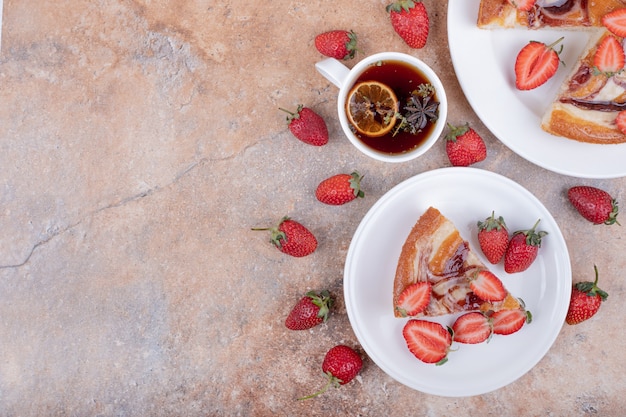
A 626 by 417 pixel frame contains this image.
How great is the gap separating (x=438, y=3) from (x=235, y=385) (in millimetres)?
1479

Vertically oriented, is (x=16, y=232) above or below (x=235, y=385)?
above

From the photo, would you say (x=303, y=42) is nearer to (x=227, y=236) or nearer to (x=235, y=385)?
(x=227, y=236)

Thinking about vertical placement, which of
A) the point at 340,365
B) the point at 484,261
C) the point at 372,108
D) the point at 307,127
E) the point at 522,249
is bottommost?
the point at 340,365

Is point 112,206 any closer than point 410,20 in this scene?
No

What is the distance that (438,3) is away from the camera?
184 cm

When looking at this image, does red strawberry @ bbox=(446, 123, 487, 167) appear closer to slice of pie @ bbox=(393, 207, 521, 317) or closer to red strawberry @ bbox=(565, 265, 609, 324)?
slice of pie @ bbox=(393, 207, 521, 317)

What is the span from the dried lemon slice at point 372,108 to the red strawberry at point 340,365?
0.73 m

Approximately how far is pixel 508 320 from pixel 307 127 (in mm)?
881

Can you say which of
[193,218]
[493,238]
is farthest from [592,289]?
[193,218]

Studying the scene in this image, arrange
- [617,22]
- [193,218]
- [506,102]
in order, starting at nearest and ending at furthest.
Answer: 1. [617,22]
2. [506,102]
3. [193,218]

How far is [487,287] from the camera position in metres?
1.65

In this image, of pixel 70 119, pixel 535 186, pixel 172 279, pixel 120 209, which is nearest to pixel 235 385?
pixel 172 279

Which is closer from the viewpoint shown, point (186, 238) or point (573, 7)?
point (573, 7)

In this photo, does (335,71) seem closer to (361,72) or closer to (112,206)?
(361,72)
